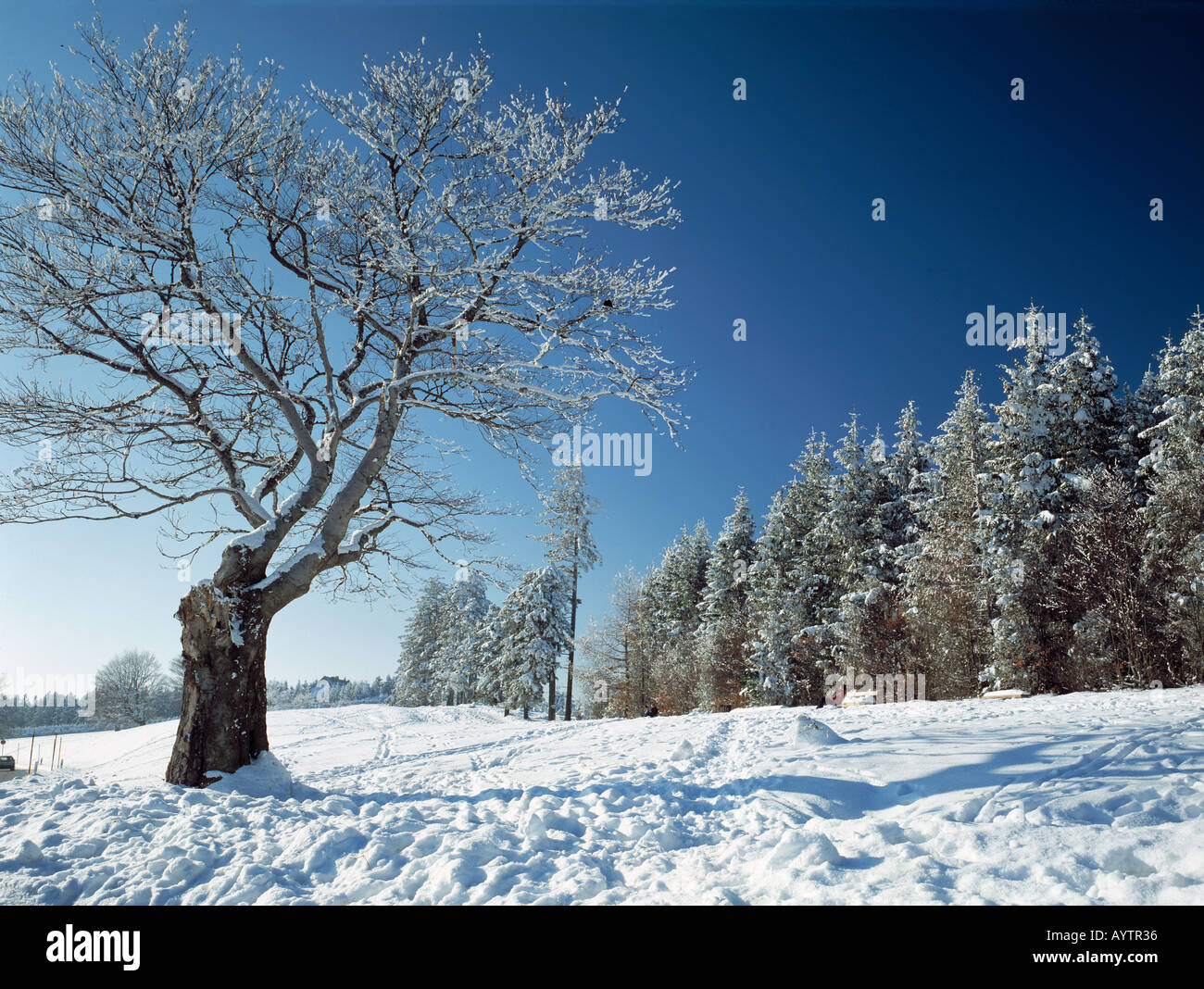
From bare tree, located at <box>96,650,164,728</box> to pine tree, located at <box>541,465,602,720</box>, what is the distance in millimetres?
47368

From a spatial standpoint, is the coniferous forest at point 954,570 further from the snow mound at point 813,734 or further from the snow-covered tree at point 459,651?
the snow mound at point 813,734

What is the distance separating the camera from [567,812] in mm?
4906

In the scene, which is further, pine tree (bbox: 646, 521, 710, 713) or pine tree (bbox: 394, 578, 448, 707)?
pine tree (bbox: 394, 578, 448, 707)

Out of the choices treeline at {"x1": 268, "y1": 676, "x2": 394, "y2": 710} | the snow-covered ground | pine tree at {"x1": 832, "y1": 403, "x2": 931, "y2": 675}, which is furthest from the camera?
treeline at {"x1": 268, "y1": 676, "x2": 394, "y2": 710}

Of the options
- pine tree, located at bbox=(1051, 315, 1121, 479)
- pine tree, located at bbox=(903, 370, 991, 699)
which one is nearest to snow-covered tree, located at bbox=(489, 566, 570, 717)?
pine tree, located at bbox=(903, 370, 991, 699)

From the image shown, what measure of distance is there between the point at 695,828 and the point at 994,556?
66.5 feet

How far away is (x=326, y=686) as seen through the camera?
129 m

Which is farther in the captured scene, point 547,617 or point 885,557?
point 547,617

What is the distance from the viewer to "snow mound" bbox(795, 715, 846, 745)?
727 cm

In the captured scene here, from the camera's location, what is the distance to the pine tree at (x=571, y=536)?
103ft

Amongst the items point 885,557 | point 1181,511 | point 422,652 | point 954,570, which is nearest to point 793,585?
point 885,557

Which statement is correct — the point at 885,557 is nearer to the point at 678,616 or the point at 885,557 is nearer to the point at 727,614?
the point at 727,614

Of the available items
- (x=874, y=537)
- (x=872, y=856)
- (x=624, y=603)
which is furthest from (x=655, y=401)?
(x=624, y=603)

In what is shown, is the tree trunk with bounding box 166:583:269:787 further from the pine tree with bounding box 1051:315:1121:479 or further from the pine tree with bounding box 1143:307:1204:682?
the pine tree with bounding box 1051:315:1121:479
